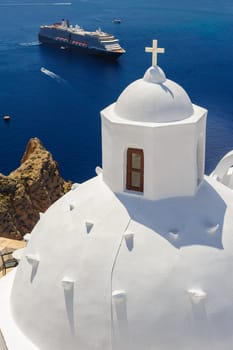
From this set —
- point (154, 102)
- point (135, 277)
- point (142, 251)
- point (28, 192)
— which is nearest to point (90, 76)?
point (28, 192)

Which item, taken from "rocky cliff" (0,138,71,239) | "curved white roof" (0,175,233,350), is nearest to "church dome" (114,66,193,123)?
"curved white roof" (0,175,233,350)

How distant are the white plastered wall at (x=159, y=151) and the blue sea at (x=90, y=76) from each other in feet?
102

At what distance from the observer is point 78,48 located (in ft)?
264

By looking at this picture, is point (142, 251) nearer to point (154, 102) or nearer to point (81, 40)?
point (154, 102)

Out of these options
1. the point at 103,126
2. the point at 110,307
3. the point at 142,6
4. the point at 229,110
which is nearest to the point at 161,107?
the point at 103,126

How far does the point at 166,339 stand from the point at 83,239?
232 centimetres

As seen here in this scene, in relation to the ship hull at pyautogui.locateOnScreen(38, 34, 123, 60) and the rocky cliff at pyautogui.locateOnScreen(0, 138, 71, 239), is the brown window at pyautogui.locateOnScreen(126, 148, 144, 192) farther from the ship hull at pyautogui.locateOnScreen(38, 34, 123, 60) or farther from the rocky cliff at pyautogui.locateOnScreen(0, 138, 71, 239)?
the ship hull at pyautogui.locateOnScreen(38, 34, 123, 60)

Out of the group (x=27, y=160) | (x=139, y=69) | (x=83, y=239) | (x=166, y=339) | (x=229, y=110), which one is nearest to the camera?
(x=166, y=339)

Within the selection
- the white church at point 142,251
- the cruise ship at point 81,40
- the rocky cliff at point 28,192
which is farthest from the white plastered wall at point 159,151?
the cruise ship at point 81,40

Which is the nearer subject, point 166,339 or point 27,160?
point 166,339

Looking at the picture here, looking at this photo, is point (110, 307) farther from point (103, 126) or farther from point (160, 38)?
point (160, 38)

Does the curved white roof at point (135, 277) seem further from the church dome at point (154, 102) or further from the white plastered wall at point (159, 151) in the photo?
the church dome at point (154, 102)

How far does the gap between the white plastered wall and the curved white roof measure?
28 cm

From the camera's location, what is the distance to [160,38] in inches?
3238
